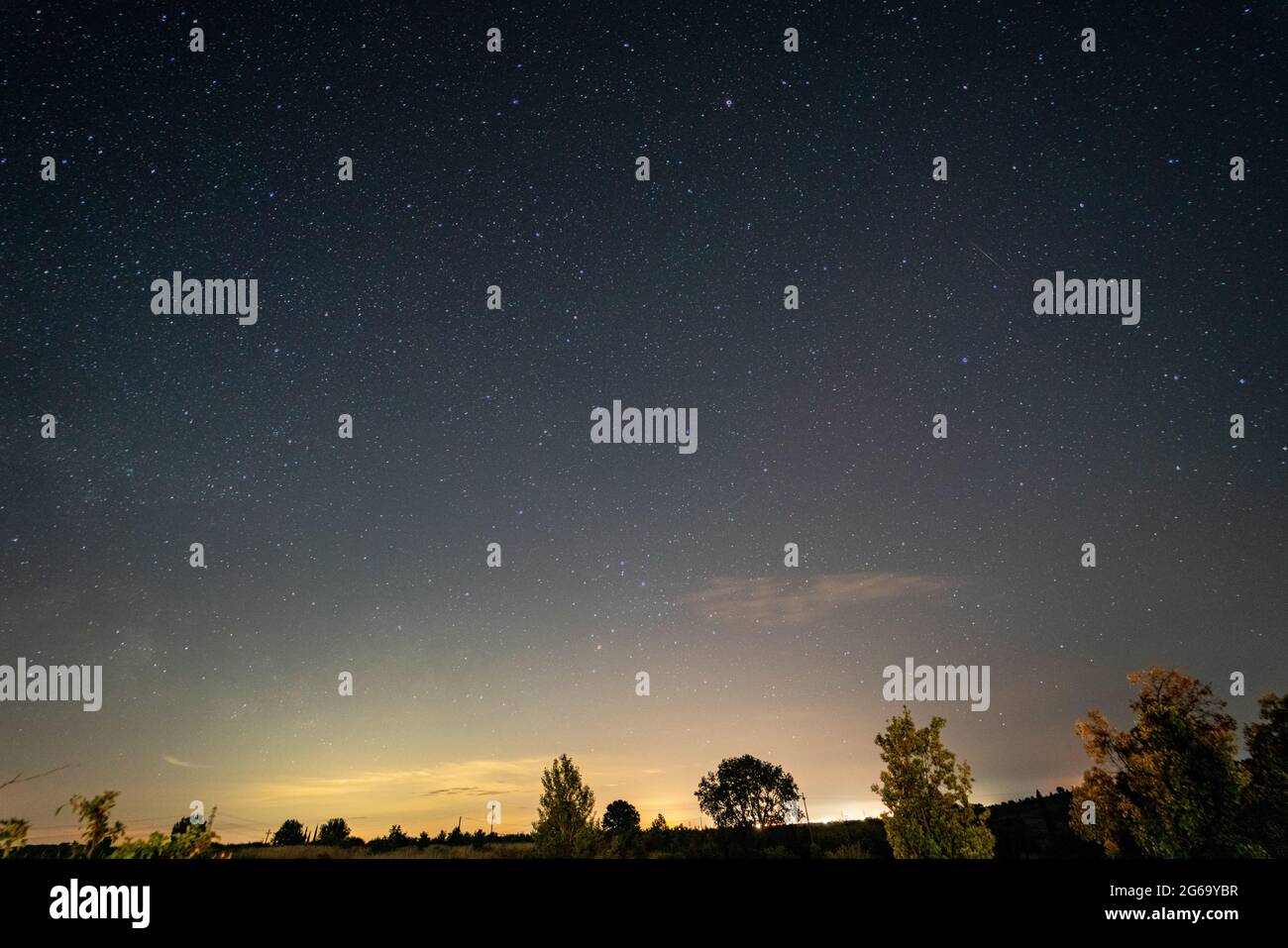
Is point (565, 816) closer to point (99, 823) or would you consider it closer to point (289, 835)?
point (99, 823)

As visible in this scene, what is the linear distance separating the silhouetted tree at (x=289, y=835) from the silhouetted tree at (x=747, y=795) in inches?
1562

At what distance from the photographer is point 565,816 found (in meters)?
33.5

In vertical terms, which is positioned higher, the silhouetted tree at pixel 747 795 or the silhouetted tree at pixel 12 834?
the silhouetted tree at pixel 12 834

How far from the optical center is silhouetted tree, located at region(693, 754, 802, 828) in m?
70.2

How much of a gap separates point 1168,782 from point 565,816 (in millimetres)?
26046

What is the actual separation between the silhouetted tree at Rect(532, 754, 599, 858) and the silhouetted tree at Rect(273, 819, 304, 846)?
114ft

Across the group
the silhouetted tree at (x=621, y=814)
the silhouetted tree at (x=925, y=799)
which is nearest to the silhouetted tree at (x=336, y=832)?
the silhouetted tree at (x=621, y=814)

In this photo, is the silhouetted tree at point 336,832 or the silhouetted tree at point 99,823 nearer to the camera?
the silhouetted tree at point 99,823

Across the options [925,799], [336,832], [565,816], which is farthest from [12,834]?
[336,832]

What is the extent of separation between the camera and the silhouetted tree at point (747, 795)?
230ft

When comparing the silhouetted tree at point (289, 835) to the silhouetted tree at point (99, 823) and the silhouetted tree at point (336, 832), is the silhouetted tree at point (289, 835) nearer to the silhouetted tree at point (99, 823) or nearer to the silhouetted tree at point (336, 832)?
the silhouetted tree at point (336, 832)
